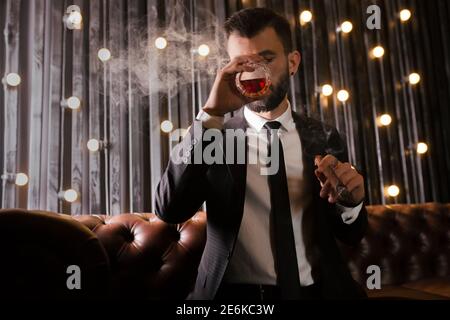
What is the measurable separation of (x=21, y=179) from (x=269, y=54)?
134 centimetres

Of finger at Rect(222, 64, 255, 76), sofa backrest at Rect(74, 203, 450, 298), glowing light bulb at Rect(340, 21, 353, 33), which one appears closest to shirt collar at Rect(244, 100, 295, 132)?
finger at Rect(222, 64, 255, 76)

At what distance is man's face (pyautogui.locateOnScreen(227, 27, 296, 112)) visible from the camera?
135 cm

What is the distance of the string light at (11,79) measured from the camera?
184 cm

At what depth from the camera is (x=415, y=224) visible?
78.1 inches

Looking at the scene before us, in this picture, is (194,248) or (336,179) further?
(194,248)

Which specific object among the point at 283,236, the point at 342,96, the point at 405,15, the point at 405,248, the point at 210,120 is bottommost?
the point at 405,248

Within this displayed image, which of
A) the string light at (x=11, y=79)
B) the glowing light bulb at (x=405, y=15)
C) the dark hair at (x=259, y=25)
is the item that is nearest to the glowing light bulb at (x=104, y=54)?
the string light at (x=11, y=79)

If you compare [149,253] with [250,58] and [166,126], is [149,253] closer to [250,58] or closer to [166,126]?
[166,126]

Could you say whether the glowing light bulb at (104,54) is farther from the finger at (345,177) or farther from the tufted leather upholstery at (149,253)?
the finger at (345,177)

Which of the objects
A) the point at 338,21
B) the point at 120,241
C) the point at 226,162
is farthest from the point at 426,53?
the point at 120,241

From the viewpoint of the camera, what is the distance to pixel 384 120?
2.29 metres

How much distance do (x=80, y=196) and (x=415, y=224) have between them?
180 centimetres

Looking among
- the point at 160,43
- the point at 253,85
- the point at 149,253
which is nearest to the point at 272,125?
the point at 253,85
